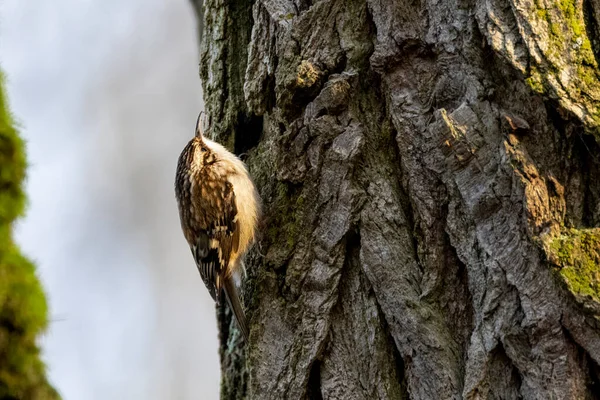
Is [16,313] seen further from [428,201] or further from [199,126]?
[199,126]

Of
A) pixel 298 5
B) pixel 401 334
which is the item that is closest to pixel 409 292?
pixel 401 334

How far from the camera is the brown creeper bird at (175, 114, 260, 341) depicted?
3.02 m

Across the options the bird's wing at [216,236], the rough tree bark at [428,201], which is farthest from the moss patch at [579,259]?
the bird's wing at [216,236]

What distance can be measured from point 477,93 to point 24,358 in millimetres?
1460

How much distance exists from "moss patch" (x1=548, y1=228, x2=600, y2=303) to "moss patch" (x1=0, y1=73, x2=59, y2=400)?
49.8 inches

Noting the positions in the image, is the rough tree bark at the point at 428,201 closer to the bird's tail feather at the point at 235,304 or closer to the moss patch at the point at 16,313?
the bird's tail feather at the point at 235,304

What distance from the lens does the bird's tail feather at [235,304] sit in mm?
2629

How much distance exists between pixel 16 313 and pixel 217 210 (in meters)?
2.60

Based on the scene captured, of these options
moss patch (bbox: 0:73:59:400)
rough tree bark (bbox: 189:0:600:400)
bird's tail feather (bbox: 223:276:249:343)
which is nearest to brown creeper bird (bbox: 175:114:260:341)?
bird's tail feather (bbox: 223:276:249:343)

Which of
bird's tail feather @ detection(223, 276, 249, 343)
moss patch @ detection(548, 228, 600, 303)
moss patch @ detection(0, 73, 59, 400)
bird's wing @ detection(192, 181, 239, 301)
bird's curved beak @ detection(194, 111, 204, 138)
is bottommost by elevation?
moss patch @ detection(548, 228, 600, 303)

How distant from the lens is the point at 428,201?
2.13m

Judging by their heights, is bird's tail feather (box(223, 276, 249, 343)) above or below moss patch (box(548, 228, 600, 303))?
above

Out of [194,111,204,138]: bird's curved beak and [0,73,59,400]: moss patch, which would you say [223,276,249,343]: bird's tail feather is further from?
[0,73,59,400]: moss patch

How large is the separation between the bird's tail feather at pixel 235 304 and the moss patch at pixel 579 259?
1083mm
